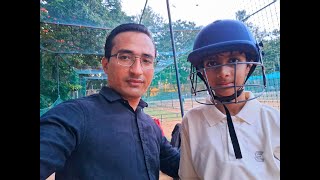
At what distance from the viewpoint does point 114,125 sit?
3.13 feet

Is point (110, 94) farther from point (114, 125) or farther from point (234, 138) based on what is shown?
point (234, 138)

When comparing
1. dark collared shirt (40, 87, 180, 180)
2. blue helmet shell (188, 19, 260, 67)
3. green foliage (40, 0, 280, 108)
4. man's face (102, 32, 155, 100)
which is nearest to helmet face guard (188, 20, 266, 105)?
blue helmet shell (188, 19, 260, 67)

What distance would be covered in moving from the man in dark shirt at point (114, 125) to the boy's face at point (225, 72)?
26 centimetres

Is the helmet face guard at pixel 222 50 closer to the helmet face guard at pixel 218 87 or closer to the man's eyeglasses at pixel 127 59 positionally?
the helmet face guard at pixel 218 87

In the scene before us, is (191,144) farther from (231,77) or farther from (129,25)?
(129,25)

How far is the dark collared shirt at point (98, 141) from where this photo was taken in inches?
30.9

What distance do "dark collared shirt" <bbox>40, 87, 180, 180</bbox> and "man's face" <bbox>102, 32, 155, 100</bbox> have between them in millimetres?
63

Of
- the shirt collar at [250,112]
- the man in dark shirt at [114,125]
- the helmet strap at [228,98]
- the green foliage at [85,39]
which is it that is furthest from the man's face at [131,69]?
the green foliage at [85,39]

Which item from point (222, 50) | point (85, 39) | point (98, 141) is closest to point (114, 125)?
point (98, 141)

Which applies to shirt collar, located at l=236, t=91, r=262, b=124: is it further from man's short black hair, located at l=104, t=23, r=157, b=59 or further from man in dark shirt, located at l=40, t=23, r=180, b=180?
man's short black hair, located at l=104, t=23, r=157, b=59

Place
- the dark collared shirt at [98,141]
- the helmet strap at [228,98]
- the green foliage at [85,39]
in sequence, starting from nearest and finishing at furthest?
the dark collared shirt at [98,141]
the helmet strap at [228,98]
the green foliage at [85,39]

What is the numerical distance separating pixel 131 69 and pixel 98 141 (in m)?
0.32
